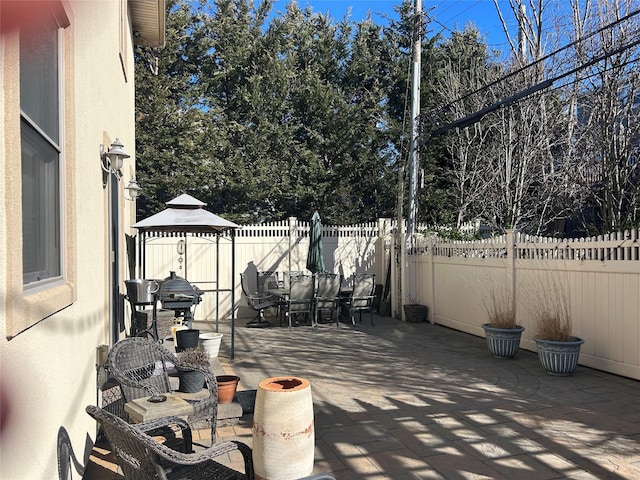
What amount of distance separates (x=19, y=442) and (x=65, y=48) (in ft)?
7.01

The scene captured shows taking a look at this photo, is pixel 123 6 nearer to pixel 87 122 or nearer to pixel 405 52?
pixel 87 122

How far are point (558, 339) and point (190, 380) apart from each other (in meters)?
4.27

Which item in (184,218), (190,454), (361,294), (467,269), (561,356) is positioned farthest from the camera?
(361,294)

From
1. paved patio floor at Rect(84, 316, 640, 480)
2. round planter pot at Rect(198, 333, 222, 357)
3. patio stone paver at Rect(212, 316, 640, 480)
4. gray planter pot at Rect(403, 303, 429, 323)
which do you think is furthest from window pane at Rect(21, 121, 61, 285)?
gray planter pot at Rect(403, 303, 429, 323)

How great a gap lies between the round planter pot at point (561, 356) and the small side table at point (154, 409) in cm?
426

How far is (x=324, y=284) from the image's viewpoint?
9.55 m

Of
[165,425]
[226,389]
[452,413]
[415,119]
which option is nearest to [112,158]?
[226,389]

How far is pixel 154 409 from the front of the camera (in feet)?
10.6

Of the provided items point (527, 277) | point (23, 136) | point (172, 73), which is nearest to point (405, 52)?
point (172, 73)

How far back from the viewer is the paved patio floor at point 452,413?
3408 millimetres

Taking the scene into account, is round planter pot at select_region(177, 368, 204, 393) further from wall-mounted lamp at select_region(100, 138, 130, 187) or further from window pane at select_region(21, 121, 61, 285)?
wall-mounted lamp at select_region(100, 138, 130, 187)

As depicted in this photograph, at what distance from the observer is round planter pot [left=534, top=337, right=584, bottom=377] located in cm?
560

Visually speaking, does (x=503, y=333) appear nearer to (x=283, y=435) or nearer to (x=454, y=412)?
(x=454, y=412)

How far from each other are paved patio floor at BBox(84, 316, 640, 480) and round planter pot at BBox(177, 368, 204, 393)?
1.42 ft
